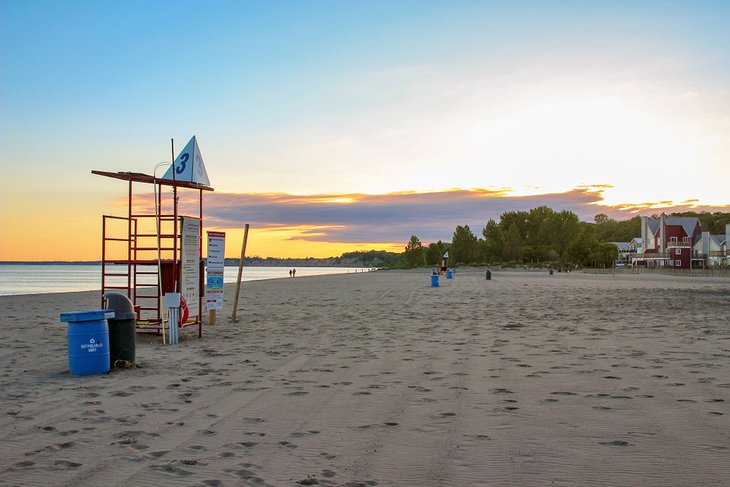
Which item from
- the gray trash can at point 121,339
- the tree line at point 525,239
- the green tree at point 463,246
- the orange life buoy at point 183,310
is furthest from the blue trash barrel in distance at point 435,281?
the green tree at point 463,246

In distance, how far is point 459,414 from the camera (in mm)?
Result: 6371

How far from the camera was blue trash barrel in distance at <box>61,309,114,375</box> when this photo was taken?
8.77 metres

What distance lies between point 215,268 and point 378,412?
878 centimetres

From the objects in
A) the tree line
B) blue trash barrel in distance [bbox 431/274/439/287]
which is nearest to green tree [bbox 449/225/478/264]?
the tree line

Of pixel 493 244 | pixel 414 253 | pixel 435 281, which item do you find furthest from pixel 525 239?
pixel 435 281

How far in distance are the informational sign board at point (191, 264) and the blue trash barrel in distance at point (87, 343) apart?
159 inches

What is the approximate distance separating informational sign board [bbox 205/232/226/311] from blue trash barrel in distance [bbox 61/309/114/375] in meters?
5.27

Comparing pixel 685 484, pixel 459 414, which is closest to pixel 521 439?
pixel 459 414

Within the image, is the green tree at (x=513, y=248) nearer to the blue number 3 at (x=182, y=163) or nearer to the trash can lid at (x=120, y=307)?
the blue number 3 at (x=182, y=163)

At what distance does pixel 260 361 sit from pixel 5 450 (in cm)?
508

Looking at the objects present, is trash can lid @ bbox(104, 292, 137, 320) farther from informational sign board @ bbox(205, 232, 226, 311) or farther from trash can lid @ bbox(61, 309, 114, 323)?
informational sign board @ bbox(205, 232, 226, 311)

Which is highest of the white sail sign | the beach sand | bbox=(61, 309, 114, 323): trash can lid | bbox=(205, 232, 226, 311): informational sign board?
the white sail sign

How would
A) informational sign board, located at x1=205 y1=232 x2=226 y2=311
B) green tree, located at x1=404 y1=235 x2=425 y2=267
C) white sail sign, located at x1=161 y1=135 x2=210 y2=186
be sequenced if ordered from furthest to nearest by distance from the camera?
green tree, located at x1=404 y1=235 x2=425 y2=267
informational sign board, located at x1=205 y1=232 x2=226 y2=311
white sail sign, located at x1=161 y1=135 x2=210 y2=186

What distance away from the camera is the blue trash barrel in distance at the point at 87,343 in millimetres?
8766
